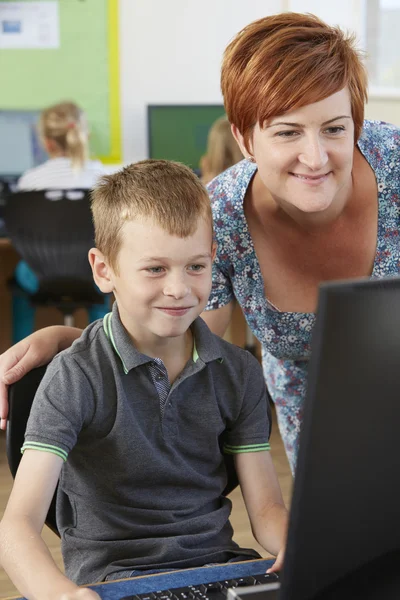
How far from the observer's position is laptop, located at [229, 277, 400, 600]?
1.70 ft

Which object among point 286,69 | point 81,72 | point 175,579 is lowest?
point 175,579

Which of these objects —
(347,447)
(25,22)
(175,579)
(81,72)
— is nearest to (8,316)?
(81,72)

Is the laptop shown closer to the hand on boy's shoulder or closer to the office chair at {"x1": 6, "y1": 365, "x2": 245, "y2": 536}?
the hand on boy's shoulder

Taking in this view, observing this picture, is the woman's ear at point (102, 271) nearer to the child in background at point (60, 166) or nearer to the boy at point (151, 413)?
the boy at point (151, 413)

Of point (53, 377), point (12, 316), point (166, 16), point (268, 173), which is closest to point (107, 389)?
point (53, 377)

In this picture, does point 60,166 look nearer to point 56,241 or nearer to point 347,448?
point 56,241

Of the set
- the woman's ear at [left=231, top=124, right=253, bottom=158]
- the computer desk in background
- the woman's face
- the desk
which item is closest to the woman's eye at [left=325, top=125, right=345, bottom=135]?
the woman's face

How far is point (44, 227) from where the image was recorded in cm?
325

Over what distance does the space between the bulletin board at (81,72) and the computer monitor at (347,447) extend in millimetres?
4180

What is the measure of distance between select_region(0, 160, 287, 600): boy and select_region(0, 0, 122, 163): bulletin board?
3.63 m

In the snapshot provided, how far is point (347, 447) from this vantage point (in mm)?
558

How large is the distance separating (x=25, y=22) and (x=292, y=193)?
3.73 metres

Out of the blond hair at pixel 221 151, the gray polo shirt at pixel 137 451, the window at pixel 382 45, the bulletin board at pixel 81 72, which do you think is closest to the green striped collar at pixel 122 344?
the gray polo shirt at pixel 137 451

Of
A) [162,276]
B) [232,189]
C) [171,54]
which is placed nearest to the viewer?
[162,276]
